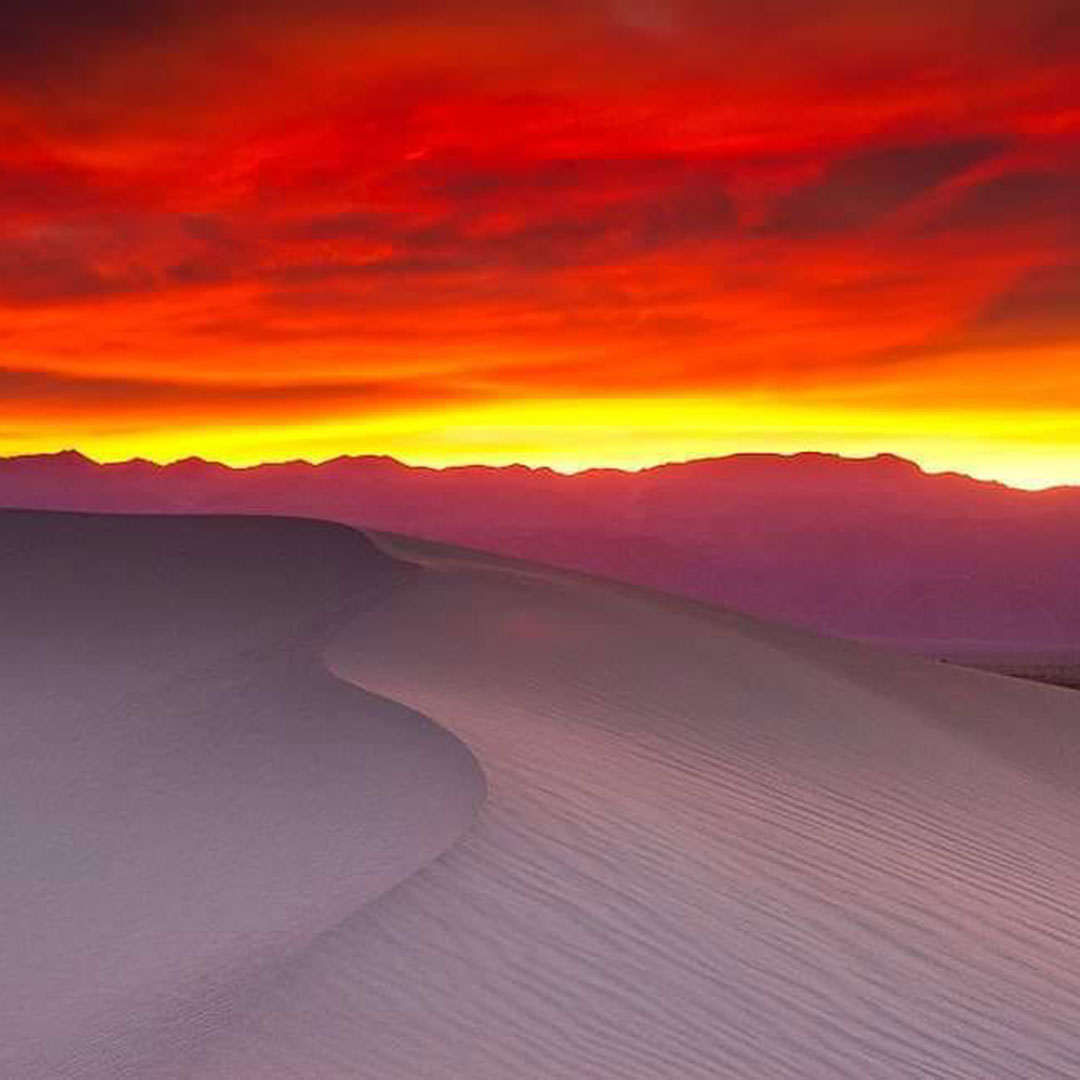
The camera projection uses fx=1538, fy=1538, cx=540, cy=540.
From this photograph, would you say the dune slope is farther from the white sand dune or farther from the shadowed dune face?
the shadowed dune face

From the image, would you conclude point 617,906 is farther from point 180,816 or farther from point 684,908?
point 180,816

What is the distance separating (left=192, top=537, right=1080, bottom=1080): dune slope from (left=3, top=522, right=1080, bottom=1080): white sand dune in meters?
0.02

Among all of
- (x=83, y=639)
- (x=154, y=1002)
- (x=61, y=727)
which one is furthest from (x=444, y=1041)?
(x=83, y=639)

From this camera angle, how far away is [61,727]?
11.3m

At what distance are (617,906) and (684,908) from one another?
1.11ft

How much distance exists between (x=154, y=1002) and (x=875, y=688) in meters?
11.9

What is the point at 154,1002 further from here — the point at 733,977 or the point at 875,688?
the point at 875,688

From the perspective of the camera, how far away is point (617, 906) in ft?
22.5

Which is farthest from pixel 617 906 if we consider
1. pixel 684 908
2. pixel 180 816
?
pixel 180 816

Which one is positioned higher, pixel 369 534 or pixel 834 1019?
pixel 369 534

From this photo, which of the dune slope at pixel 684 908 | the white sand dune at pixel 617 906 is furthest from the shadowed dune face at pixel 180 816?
the dune slope at pixel 684 908

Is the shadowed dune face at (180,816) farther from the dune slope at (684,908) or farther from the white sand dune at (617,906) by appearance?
the dune slope at (684,908)

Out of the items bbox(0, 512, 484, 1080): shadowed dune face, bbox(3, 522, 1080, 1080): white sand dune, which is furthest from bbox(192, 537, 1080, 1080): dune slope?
bbox(0, 512, 484, 1080): shadowed dune face

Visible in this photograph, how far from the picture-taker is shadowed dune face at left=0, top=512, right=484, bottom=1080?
Answer: 608 centimetres
